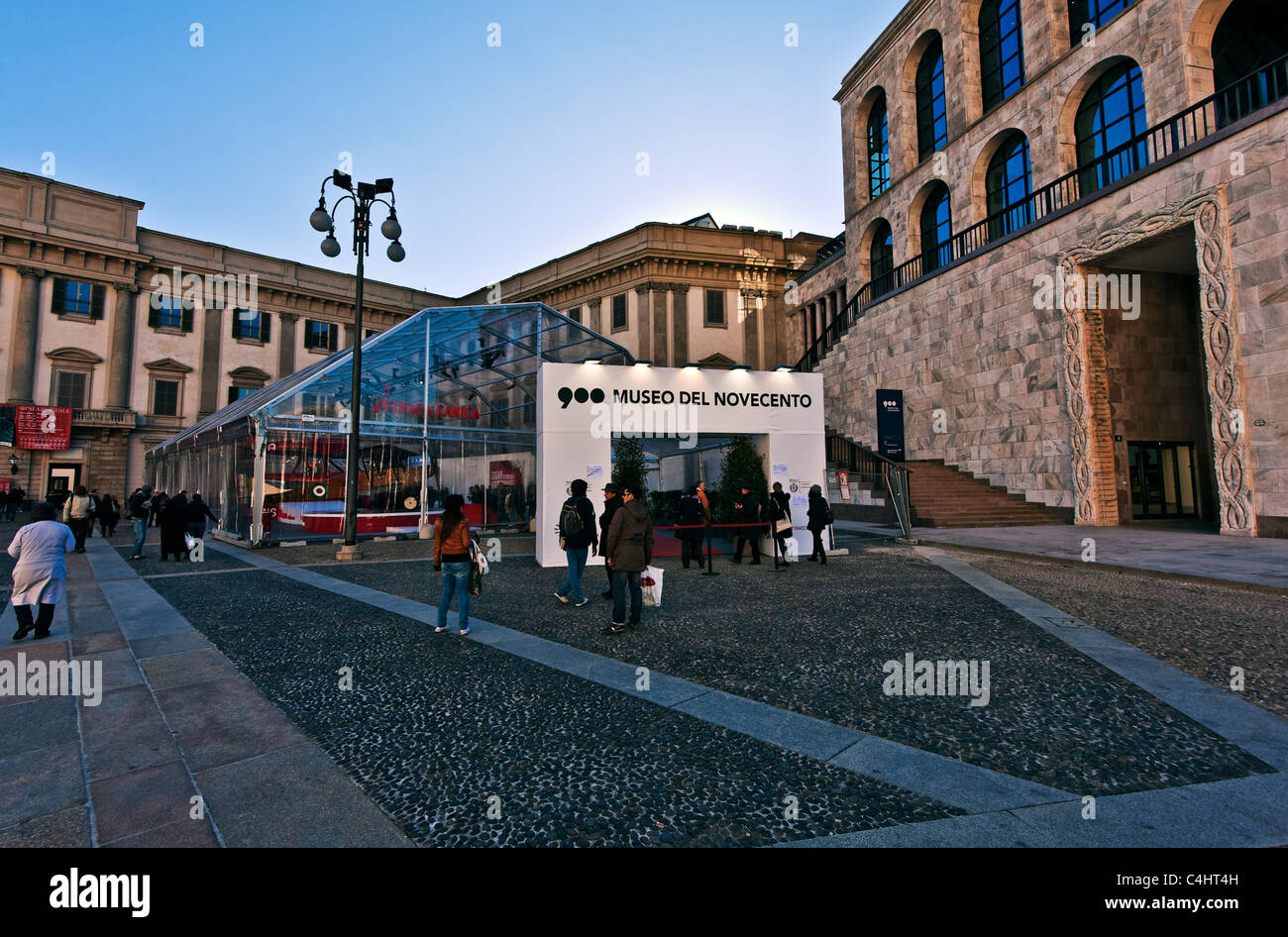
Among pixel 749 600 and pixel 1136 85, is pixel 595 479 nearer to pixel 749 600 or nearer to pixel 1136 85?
pixel 749 600

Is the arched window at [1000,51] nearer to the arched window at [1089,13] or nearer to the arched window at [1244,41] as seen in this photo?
the arched window at [1089,13]

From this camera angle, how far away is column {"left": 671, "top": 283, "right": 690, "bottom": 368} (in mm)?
36719

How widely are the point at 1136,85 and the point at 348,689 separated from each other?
24.8 m

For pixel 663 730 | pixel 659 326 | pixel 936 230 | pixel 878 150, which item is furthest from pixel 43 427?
pixel 878 150

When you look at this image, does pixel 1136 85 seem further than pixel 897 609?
Yes

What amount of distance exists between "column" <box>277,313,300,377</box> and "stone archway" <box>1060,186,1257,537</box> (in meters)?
43.1

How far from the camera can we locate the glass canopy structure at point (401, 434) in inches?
674

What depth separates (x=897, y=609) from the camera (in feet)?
25.3

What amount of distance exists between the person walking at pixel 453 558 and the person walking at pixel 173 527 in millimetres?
10707

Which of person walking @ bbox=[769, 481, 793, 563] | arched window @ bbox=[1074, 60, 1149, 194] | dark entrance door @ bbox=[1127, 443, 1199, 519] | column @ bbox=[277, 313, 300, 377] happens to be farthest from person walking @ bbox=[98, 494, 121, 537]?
dark entrance door @ bbox=[1127, 443, 1199, 519]

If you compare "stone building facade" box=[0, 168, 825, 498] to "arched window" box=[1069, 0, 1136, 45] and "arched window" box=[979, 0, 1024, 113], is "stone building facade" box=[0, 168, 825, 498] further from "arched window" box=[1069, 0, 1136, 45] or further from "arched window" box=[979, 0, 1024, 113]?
"arched window" box=[1069, 0, 1136, 45]

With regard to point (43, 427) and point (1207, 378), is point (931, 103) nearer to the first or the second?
point (1207, 378)

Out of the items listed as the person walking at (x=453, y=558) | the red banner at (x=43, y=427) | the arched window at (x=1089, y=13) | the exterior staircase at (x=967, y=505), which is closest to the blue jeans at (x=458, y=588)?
the person walking at (x=453, y=558)
